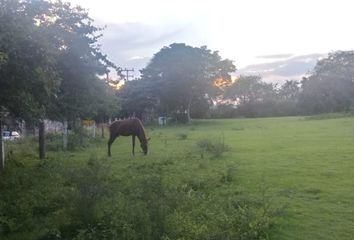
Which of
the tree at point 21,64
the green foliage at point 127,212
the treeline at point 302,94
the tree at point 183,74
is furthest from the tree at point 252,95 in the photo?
the green foliage at point 127,212

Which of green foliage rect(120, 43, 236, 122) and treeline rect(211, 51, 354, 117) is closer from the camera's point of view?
green foliage rect(120, 43, 236, 122)

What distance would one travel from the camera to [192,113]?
77562 mm

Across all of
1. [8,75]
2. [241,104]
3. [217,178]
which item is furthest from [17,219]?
[241,104]

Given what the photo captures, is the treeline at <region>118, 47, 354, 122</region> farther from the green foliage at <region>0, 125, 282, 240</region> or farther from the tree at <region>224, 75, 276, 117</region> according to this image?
the green foliage at <region>0, 125, 282, 240</region>

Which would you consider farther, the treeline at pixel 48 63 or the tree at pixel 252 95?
the tree at pixel 252 95

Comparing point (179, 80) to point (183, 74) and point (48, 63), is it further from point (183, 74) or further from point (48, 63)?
point (48, 63)

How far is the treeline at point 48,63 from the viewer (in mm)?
11656

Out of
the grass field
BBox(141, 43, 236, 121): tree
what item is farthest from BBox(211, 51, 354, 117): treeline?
the grass field

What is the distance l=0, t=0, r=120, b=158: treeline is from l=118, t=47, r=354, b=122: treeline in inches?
1503

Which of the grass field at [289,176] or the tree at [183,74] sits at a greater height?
the tree at [183,74]

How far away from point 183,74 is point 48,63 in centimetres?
4840

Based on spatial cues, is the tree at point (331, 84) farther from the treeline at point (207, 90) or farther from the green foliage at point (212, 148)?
the green foliage at point (212, 148)

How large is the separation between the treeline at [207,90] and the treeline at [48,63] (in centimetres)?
3817

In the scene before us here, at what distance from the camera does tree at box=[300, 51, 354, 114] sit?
70.4 m
